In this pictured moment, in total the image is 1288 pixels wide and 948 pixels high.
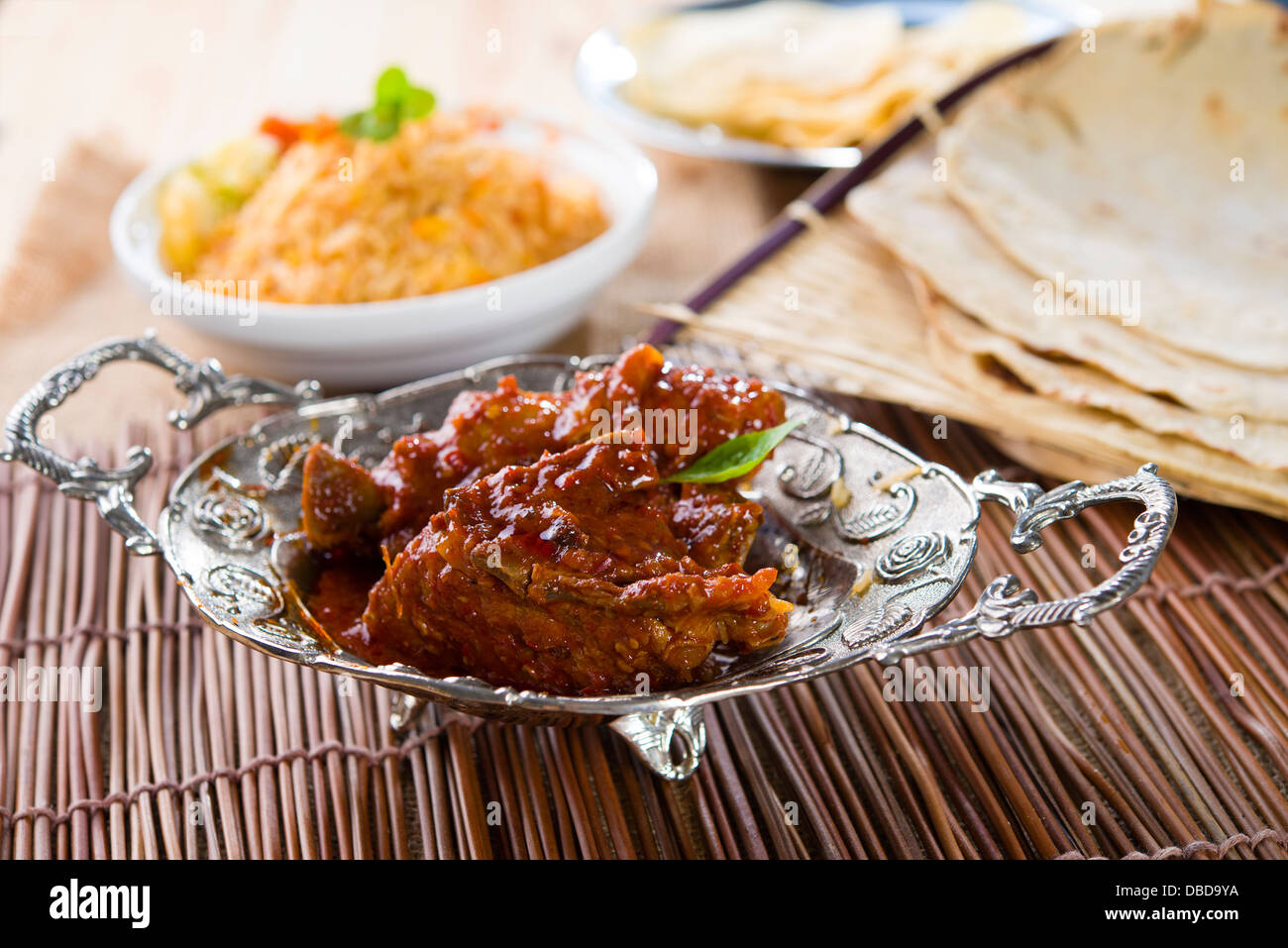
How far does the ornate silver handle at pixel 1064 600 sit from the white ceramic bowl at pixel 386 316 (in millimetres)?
1392

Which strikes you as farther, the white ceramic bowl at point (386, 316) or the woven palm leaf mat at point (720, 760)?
the white ceramic bowl at point (386, 316)

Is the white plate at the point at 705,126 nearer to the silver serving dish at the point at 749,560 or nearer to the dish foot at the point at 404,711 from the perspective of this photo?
the silver serving dish at the point at 749,560

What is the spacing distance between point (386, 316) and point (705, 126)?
5.59 feet

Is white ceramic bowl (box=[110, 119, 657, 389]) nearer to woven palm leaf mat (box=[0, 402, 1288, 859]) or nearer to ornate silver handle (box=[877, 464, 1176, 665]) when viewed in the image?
woven palm leaf mat (box=[0, 402, 1288, 859])

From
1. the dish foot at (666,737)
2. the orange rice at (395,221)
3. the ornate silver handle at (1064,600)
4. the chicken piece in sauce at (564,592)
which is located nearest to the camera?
the ornate silver handle at (1064,600)

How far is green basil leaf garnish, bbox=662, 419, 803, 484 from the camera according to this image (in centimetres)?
166

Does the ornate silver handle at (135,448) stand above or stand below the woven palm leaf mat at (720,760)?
above

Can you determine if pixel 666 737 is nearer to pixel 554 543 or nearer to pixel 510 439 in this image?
pixel 554 543

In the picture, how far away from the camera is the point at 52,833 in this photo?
67.9 inches

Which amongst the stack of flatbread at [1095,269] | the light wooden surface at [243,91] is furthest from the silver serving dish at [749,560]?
the light wooden surface at [243,91]

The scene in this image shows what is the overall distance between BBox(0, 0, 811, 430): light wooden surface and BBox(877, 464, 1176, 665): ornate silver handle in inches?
63.4

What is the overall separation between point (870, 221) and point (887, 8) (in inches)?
76.4

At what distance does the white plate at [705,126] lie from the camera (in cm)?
340

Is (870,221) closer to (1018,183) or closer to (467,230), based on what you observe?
(1018,183)
